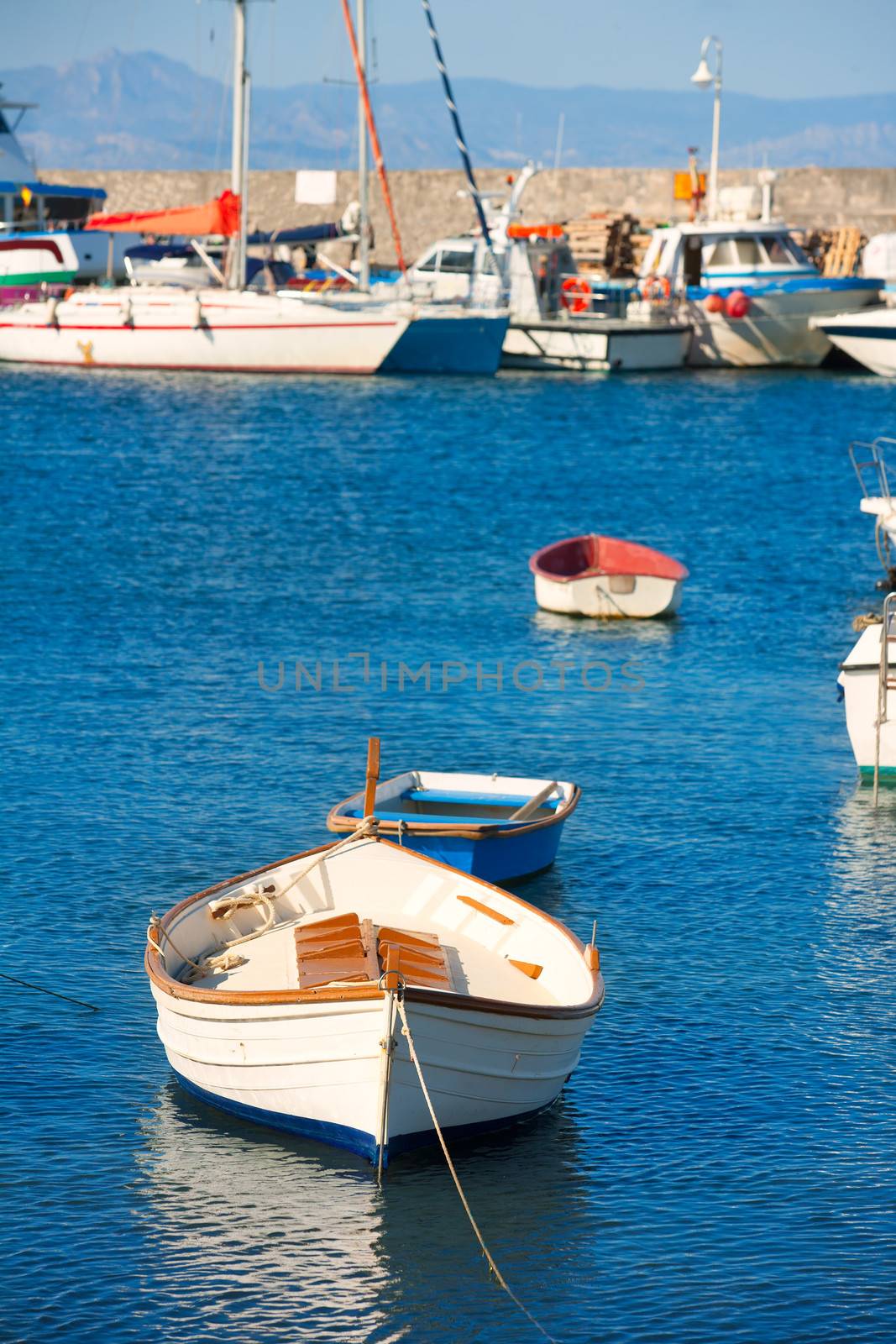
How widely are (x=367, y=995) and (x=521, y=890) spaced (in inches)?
170

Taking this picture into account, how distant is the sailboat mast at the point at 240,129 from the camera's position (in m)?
46.7

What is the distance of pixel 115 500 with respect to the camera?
30922 millimetres

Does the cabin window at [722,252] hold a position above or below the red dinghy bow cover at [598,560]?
above

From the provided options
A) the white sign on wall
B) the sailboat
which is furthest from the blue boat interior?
the white sign on wall

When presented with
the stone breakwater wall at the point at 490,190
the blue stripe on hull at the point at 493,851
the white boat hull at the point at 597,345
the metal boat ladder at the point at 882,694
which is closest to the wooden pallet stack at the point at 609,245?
the stone breakwater wall at the point at 490,190

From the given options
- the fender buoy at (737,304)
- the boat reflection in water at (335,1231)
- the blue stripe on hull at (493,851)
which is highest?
the fender buoy at (737,304)

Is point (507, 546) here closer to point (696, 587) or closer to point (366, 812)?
point (696, 587)

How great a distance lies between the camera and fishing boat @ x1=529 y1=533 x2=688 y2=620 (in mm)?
21250

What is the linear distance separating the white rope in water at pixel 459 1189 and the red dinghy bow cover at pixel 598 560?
43.4 ft

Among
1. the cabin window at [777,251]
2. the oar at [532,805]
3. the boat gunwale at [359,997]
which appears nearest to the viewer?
the boat gunwale at [359,997]

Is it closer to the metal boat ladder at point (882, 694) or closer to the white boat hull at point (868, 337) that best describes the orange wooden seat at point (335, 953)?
the metal boat ladder at point (882, 694)

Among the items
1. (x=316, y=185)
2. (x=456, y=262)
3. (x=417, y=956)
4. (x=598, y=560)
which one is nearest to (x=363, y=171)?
(x=456, y=262)

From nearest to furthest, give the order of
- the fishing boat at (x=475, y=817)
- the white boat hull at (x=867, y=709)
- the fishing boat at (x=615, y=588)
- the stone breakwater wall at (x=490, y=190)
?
1. the fishing boat at (x=475, y=817)
2. the white boat hull at (x=867, y=709)
3. the fishing boat at (x=615, y=588)
4. the stone breakwater wall at (x=490, y=190)

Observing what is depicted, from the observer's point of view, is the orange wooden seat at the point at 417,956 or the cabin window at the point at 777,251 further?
the cabin window at the point at 777,251
